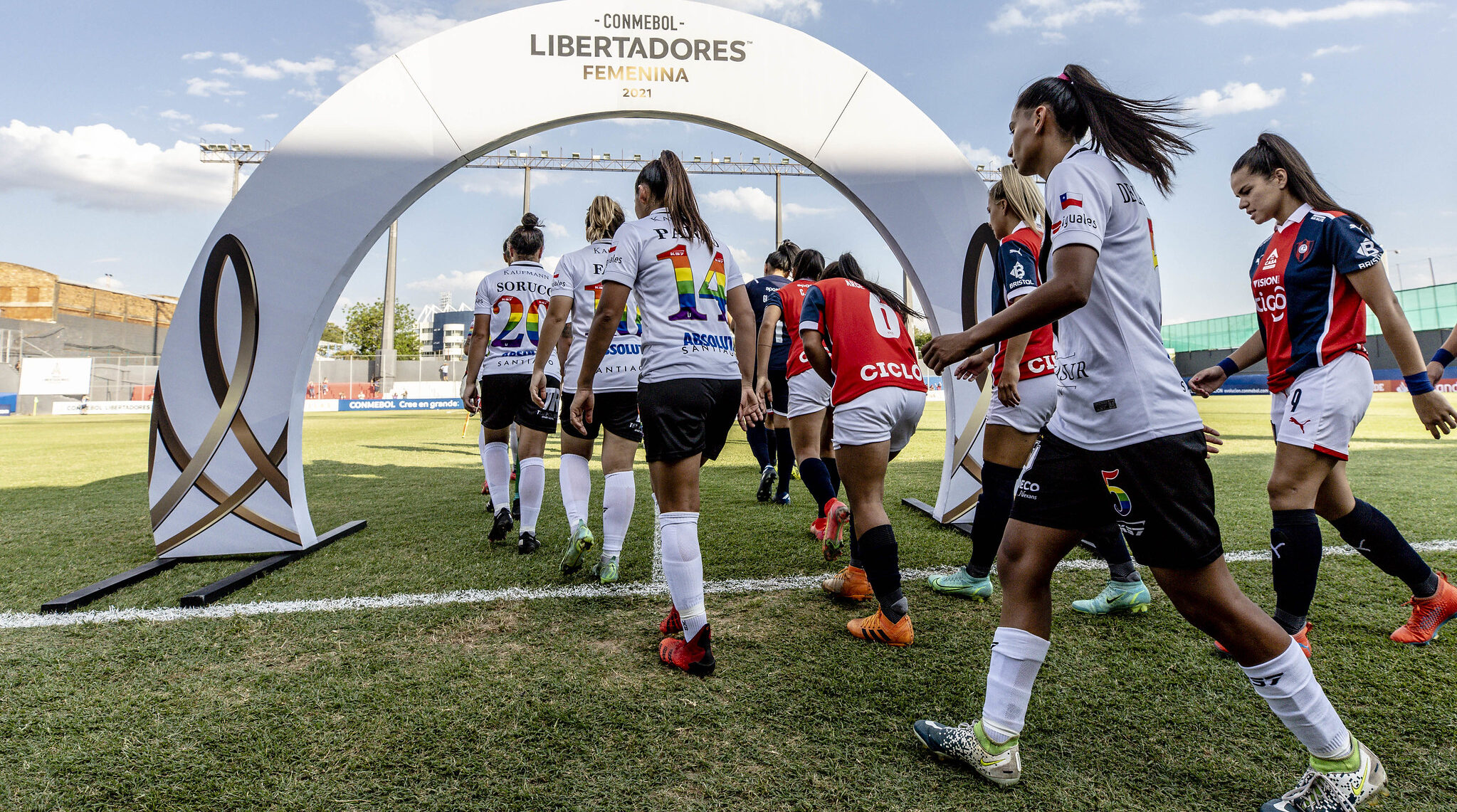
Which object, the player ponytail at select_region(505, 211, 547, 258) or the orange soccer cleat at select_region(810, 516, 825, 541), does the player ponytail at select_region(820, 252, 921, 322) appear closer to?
the orange soccer cleat at select_region(810, 516, 825, 541)

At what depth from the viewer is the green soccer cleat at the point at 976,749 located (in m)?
1.82

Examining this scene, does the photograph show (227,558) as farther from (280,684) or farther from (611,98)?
(611,98)

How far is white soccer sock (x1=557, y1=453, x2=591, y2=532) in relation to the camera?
4172mm

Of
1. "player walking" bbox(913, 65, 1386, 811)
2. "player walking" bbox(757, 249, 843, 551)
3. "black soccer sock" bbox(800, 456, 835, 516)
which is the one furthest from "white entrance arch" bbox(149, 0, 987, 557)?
"player walking" bbox(913, 65, 1386, 811)

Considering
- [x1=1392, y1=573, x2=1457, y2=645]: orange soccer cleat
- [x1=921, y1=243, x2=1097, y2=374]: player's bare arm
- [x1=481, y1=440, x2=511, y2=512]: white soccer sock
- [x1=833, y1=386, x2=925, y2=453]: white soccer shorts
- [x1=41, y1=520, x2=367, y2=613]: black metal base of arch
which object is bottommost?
[x1=41, y1=520, x2=367, y2=613]: black metal base of arch

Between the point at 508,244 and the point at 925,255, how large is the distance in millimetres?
3045

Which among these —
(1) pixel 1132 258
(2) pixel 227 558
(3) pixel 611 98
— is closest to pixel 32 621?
(2) pixel 227 558

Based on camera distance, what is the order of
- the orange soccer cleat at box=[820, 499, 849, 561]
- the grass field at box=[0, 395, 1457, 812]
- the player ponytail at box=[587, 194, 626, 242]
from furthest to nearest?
the player ponytail at box=[587, 194, 626, 242], the orange soccer cleat at box=[820, 499, 849, 561], the grass field at box=[0, 395, 1457, 812]

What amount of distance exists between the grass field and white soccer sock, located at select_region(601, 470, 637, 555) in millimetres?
246

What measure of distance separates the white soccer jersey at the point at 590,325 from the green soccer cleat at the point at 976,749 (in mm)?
2063

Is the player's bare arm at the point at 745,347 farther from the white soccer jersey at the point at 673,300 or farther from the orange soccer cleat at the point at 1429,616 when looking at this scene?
the orange soccer cleat at the point at 1429,616

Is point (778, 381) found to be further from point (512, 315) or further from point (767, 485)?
point (512, 315)

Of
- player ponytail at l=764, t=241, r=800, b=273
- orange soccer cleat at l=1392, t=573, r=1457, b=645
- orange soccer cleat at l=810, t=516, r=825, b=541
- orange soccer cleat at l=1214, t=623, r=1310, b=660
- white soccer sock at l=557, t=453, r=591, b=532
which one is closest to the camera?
orange soccer cleat at l=1214, t=623, r=1310, b=660

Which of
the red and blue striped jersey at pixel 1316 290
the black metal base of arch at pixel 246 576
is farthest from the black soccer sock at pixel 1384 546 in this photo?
the black metal base of arch at pixel 246 576
